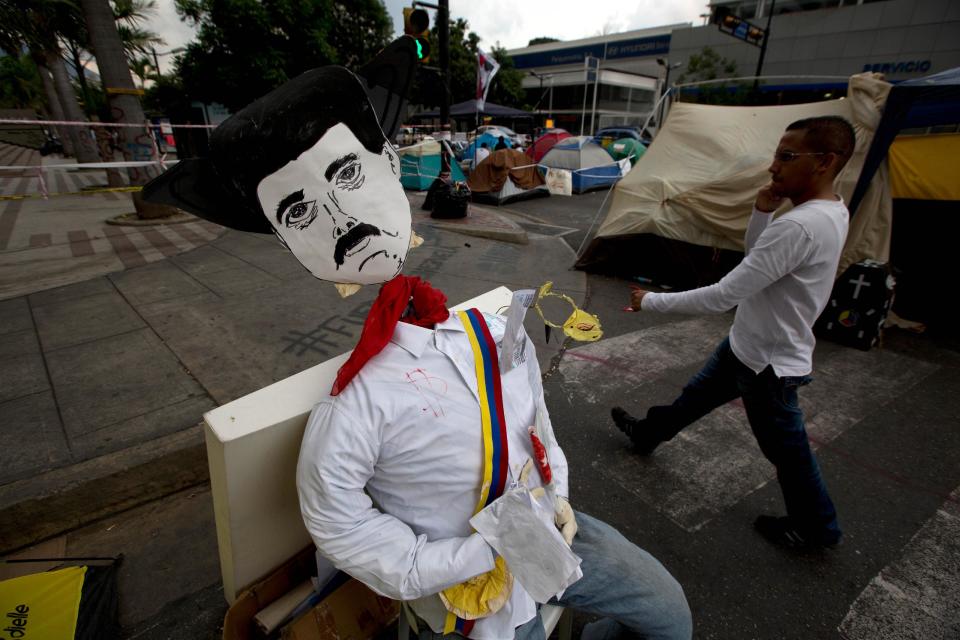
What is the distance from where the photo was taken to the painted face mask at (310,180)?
1.11 metres

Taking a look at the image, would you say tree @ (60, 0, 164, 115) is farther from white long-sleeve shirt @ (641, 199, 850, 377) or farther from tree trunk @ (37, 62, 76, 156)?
white long-sleeve shirt @ (641, 199, 850, 377)

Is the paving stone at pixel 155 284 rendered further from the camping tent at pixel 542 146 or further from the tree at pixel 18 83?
the tree at pixel 18 83

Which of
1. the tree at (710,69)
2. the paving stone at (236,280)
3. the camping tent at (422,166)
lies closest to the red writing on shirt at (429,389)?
the paving stone at (236,280)

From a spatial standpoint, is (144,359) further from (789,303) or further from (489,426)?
(789,303)

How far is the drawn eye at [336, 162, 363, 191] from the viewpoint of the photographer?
1.15 meters

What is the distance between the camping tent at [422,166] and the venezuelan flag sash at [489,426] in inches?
467

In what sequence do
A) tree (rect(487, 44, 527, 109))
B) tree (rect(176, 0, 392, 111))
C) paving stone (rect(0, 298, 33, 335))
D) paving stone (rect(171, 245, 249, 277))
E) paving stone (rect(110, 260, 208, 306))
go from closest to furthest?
paving stone (rect(0, 298, 33, 335)) < paving stone (rect(110, 260, 208, 306)) < paving stone (rect(171, 245, 249, 277)) < tree (rect(176, 0, 392, 111)) < tree (rect(487, 44, 527, 109))

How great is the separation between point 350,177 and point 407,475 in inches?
29.4

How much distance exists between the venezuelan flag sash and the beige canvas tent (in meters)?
4.82

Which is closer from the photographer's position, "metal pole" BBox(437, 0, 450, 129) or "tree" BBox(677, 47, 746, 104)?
"metal pole" BBox(437, 0, 450, 129)

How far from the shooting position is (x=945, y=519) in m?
2.47

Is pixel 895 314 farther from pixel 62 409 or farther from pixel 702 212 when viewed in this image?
pixel 62 409

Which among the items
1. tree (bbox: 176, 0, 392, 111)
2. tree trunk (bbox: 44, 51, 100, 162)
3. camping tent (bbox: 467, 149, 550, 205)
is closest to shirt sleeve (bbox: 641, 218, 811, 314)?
camping tent (bbox: 467, 149, 550, 205)

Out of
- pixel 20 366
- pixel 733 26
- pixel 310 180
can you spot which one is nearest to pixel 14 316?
pixel 20 366
